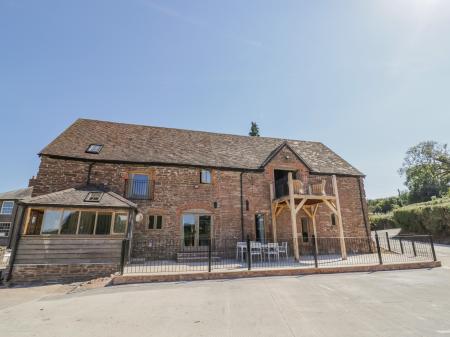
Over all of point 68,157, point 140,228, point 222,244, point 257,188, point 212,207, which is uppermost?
point 68,157

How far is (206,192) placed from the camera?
14.7 m

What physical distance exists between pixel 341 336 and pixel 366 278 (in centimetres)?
573

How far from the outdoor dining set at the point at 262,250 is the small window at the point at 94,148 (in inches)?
390

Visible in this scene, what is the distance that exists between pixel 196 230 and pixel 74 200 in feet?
21.2

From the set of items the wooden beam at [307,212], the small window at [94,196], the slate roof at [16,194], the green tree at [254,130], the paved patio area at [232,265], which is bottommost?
the paved patio area at [232,265]


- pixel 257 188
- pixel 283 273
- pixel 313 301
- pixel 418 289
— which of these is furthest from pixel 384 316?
pixel 257 188

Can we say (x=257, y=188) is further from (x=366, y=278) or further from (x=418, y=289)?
(x=418, y=289)

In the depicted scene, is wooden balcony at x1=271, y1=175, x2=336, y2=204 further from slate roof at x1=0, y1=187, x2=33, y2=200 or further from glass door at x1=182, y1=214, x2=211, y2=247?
slate roof at x1=0, y1=187, x2=33, y2=200

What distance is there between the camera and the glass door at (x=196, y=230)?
45.3 ft

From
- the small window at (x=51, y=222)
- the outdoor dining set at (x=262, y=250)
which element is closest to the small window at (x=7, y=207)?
the small window at (x=51, y=222)

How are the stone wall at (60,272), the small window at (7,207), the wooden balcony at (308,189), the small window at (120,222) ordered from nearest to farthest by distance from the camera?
the stone wall at (60,272), the small window at (120,222), the wooden balcony at (308,189), the small window at (7,207)

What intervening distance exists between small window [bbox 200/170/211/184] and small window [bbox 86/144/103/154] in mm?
6323

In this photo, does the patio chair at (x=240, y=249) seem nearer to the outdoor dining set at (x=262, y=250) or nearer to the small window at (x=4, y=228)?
the outdoor dining set at (x=262, y=250)

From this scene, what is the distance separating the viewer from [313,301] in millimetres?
6117
